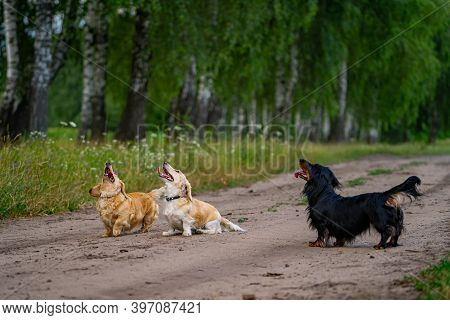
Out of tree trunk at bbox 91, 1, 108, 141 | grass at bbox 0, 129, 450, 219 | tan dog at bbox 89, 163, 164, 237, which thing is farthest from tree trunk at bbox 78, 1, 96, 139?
tan dog at bbox 89, 163, 164, 237

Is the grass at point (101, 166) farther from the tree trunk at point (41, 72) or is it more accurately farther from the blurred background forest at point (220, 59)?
the blurred background forest at point (220, 59)

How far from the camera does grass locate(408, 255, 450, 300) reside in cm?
745

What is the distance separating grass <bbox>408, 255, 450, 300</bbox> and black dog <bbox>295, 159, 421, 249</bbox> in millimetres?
1448

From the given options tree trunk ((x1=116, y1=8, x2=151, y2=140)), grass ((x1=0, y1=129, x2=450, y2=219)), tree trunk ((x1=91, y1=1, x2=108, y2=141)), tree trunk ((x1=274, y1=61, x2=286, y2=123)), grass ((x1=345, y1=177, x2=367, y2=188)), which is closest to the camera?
grass ((x1=0, y1=129, x2=450, y2=219))

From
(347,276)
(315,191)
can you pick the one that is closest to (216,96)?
(315,191)

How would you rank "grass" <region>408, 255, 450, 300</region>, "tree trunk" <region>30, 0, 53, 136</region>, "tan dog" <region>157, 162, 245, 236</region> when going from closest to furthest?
"grass" <region>408, 255, 450, 300</region>, "tan dog" <region>157, 162, 245, 236</region>, "tree trunk" <region>30, 0, 53, 136</region>

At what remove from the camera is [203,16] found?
26797 mm

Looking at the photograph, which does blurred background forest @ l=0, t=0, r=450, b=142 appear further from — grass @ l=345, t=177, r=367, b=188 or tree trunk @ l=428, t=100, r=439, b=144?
grass @ l=345, t=177, r=367, b=188

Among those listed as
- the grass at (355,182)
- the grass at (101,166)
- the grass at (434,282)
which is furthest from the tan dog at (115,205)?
the grass at (355,182)

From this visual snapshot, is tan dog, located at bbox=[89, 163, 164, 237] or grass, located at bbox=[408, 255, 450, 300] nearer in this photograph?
grass, located at bbox=[408, 255, 450, 300]

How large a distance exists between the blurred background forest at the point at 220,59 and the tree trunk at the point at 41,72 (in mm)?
27

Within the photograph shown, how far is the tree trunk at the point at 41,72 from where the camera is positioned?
67.6 ft

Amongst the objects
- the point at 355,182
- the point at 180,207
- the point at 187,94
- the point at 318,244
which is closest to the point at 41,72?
the point at 355,182

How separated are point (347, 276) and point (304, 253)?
5.44 ft
